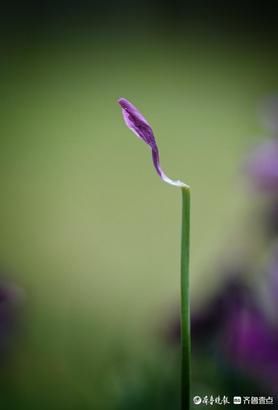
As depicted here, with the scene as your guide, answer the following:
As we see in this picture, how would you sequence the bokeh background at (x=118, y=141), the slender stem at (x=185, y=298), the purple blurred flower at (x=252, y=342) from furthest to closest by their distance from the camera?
the bokeh background at (x=118, y=141) < the purple blurred flower at (x=252, y=342) < the slender stem at (x=185, y=298)

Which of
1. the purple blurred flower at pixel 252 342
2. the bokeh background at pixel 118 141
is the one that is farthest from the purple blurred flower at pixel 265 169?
the bokeh background at pixel 118 141

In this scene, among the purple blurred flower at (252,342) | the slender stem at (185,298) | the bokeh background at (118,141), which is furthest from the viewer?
the bokeh background at (118,141)

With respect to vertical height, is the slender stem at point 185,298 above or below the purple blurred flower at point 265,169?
below

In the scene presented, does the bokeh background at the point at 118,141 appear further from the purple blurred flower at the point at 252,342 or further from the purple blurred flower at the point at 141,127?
the purple blurred flower at the point at 141,127

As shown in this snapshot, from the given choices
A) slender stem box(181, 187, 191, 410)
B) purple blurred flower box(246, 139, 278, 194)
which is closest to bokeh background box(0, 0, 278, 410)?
purple blurred flower box(246, 139, 278, 194)

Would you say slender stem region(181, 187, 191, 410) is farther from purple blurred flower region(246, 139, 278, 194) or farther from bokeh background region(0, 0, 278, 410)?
bokeh background region(0, 0, 278, 410)

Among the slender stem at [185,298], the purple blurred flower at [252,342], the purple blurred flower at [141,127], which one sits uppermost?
the purple blurred flower at [141,127]

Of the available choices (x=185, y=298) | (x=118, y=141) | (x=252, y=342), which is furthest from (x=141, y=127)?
(x=118, y=141)

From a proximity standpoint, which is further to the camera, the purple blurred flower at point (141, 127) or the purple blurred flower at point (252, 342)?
the purple blurred flower at point (252, 342)
